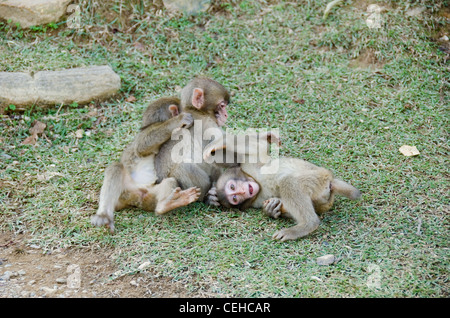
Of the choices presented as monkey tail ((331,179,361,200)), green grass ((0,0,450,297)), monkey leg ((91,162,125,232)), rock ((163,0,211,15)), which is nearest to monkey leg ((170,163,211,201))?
green grass ((0,0,450,297))

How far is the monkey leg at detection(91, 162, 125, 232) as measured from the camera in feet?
18.1

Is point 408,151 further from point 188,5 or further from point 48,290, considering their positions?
point 188,5

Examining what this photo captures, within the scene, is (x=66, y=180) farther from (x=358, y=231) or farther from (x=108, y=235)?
(x=358, y=231)

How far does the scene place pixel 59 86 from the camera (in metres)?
7.55

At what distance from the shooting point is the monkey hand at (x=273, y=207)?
5684mm

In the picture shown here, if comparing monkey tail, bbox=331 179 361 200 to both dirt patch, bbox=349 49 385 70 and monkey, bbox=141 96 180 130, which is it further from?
dirt patch, bbox=349 49 385 70

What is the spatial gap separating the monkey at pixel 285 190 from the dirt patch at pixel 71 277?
1315 millimetres

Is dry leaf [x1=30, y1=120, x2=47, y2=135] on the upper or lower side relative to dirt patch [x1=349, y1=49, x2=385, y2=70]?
lower

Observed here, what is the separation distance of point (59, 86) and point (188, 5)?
9.23 ft

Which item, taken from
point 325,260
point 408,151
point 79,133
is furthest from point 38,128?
point 408,151

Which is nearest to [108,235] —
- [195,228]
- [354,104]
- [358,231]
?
[195,228]

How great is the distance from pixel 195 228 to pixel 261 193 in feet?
2.79

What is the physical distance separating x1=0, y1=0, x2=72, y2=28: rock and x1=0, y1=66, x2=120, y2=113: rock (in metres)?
1.46

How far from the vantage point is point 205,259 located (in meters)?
5.13
